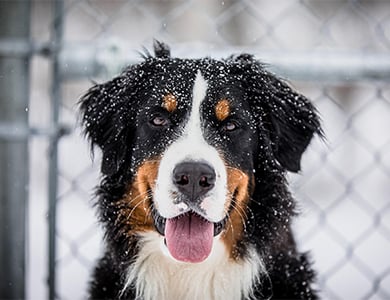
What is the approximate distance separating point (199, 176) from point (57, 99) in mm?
849

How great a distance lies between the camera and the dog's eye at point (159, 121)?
2396 millimetres

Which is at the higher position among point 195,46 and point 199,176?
point 195,46

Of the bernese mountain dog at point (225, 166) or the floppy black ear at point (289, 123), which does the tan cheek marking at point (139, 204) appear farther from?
the floppy black ear at point (289, 123)

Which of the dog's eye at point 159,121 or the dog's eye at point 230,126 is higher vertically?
the dog's eye at point 159,121

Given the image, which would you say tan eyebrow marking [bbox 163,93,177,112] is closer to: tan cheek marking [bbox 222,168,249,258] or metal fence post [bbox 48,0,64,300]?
tan cheek marking [bbox 222,168,249,258]

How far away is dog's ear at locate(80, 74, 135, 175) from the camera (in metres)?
2.51

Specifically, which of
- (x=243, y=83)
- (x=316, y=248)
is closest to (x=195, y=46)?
(x=243, y=83)

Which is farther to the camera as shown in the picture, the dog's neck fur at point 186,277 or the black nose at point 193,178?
the dog's neck fur at point 186,277

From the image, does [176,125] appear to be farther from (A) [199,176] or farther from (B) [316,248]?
(B) [316,248]

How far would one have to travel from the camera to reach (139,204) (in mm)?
2465

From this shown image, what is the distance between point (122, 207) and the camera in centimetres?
253

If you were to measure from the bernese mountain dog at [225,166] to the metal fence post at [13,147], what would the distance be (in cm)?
28

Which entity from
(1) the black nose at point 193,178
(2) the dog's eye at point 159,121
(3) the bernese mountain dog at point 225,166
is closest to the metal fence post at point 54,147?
(3) the bernese mountain dog at point 225,166

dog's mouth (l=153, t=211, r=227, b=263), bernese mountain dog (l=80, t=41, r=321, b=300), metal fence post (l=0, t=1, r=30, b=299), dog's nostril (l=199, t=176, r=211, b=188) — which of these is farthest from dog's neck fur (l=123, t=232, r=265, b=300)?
metal fence post (l=0, t=1, r=30, b=299)
